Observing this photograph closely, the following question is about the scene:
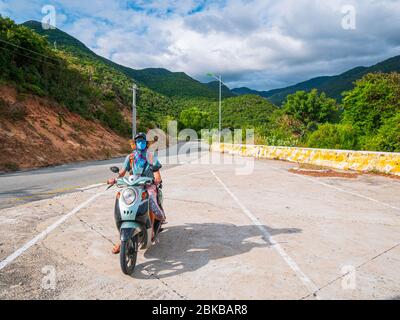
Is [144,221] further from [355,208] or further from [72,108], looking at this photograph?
[72,108]

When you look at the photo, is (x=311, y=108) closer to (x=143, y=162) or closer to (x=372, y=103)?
(x=372, y=103)

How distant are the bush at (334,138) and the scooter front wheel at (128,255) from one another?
60.3 ft

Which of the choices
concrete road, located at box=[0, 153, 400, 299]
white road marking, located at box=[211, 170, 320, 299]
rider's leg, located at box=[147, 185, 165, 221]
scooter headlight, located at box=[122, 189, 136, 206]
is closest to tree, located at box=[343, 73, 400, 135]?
concrete road, located at box=[0, 153, 400, 299]

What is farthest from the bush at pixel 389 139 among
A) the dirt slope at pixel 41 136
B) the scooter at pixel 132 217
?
the dirt slope at pixel 41 136

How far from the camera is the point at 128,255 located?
12.7ft

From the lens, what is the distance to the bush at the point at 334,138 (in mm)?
19188

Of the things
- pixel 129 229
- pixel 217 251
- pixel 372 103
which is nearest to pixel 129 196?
pixel 129 229

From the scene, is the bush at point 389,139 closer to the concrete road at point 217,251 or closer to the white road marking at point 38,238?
the concrete road at point 217,251

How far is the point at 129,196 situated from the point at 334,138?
18.8m
